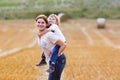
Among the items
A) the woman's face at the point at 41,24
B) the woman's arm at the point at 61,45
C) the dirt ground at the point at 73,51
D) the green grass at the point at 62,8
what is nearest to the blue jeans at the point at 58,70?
the woman's arm at the point at 61,45

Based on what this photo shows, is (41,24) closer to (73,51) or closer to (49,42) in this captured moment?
(49,42)

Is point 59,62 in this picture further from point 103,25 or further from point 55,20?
point 103,25

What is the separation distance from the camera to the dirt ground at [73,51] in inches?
410

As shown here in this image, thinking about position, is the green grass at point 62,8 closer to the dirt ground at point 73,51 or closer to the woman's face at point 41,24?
the dirt ground at point 73,51

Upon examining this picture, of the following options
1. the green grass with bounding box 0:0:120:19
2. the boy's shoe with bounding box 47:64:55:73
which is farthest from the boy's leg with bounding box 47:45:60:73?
the green grass with bounding box 0:0:120:19

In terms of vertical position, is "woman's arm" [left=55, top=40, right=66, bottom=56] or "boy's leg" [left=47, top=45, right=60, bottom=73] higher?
"woman's arm" [left=55, top=40, right=66, bottom=56]

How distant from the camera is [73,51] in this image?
1998 cm

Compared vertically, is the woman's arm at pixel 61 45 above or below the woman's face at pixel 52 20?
below

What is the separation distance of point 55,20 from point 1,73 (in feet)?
13.8

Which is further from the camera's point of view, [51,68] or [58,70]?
[58,70]

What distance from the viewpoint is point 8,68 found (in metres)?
11.4

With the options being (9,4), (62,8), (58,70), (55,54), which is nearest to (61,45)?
(55,54)

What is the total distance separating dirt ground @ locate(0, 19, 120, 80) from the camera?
1042 cm

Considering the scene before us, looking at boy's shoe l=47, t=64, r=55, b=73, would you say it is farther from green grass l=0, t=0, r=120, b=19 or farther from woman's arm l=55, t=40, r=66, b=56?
→ green grass l=0, t=0, r=120, b=19
